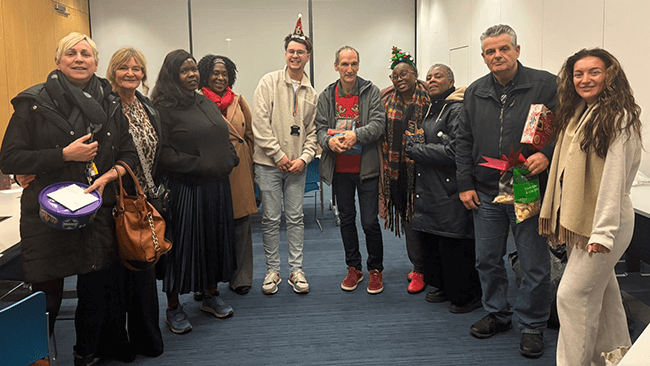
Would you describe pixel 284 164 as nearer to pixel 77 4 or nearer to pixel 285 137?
Result: pixel 285 137

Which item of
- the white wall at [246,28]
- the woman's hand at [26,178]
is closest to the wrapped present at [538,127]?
the woman's hand at [26,178]

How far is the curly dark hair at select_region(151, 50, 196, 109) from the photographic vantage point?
2.77m

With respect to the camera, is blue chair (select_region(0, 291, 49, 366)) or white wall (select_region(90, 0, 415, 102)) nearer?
blue chair (select_region(0, 291, 49, 366))

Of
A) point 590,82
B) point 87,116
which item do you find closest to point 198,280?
point 87,116

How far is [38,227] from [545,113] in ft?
7.34

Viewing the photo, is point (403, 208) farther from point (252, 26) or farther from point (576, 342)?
point (252, 26)

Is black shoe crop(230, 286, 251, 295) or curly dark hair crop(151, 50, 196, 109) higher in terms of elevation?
curly dark hair crop(151, 50, 196, 109)

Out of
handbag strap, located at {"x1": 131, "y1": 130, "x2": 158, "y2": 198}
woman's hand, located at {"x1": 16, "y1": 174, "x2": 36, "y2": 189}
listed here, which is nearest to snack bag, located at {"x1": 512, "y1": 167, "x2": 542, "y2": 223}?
handbag strap, located at {"x1": 131, "y1": 130, "x2": 158, "y2": 198}

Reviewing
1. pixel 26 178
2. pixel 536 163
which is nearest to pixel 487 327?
pixel 536 163

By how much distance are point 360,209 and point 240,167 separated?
2.81 feet

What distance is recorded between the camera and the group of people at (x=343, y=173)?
6.72ft

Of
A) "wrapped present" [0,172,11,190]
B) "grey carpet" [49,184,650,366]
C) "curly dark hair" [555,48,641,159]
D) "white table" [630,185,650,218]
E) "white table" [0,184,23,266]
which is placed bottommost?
"grey carpet" [49,184,650,366]

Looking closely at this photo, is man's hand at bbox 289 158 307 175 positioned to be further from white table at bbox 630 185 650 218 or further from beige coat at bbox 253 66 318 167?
white table at bbox 630 185 650 218

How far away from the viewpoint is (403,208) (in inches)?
136
